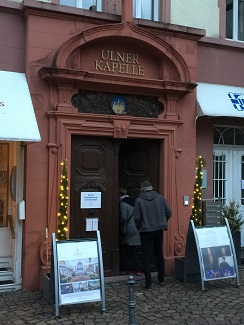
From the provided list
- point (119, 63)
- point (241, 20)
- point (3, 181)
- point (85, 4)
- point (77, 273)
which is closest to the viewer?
point (77, 273)

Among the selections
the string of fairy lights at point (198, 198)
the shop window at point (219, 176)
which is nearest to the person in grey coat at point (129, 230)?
the string of fairy lights at point (198, 198)

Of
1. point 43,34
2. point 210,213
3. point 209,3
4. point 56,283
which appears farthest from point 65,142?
point 209,3

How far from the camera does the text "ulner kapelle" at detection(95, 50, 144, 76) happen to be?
8297mm

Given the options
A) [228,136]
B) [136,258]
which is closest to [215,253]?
[136,258]

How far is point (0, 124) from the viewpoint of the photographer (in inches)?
269

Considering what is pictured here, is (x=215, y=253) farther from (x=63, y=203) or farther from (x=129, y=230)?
(x=63, y=203)

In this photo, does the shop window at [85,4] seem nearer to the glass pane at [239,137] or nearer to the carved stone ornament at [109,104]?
the carved stone ornament at [109,104]

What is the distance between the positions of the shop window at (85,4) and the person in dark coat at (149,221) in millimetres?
3627

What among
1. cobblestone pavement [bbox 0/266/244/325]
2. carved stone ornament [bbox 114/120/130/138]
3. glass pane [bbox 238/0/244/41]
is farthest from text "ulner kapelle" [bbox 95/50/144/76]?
cobblestone pavement [bbox 0/266/244/325]

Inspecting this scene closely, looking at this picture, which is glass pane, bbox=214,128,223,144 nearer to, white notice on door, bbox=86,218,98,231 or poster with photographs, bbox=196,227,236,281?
poster with photographs, bbox=196,227,236,281

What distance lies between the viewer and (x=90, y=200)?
324 inches

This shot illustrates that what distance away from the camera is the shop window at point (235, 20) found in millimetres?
10125

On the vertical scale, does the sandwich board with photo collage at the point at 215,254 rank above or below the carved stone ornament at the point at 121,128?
below

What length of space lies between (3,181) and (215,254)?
3.89 m
